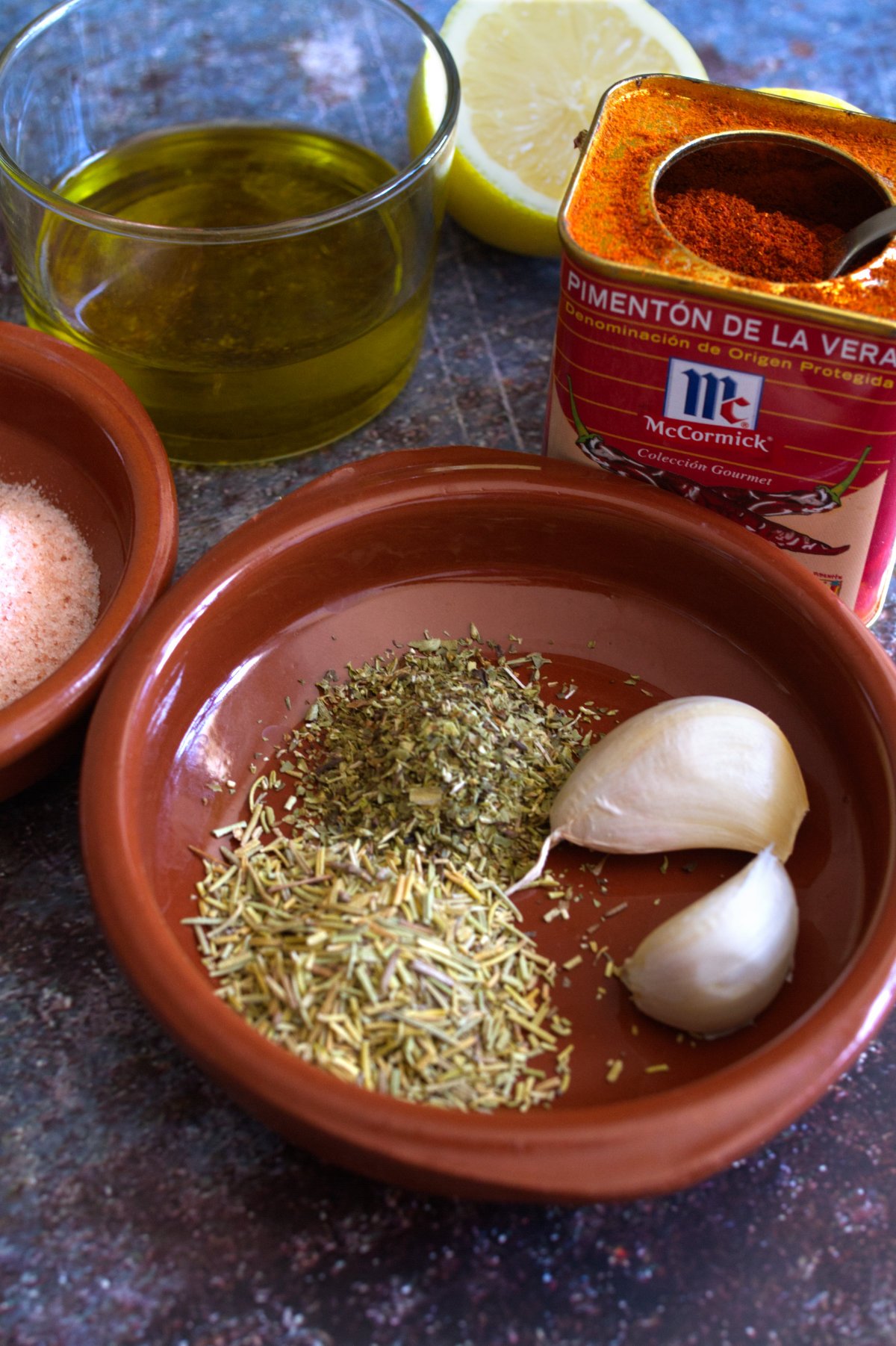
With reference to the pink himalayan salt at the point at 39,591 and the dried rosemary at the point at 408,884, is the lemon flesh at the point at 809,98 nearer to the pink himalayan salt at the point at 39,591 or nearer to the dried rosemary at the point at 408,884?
the dried rosemary at the point at 408,884

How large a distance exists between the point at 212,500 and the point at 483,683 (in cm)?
37

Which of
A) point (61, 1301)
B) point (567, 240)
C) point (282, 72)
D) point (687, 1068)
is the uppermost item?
point (567, 240)

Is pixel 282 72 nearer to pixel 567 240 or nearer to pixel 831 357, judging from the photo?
pixel 567 240

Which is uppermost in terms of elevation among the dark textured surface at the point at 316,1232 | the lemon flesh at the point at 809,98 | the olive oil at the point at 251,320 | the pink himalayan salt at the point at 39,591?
the lemon flesh at the point at 809,98

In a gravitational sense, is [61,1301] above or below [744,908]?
below

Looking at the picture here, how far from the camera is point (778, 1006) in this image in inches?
30.8

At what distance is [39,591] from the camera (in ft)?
3.21

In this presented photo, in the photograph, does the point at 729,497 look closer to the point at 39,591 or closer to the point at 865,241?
the point at 865,241

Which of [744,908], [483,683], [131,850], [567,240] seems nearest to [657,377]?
[567,240]

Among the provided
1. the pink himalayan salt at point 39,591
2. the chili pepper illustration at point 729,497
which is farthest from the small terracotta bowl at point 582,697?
the pink himalayan salt at point 39,591

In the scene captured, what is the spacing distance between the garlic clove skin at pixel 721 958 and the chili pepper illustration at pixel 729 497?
0.93ft

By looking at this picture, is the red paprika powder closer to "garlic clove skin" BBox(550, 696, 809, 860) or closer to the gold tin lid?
the gold tin lid

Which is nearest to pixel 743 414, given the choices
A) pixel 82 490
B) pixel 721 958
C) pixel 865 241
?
pixel 865 241

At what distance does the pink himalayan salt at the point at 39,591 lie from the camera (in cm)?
94
